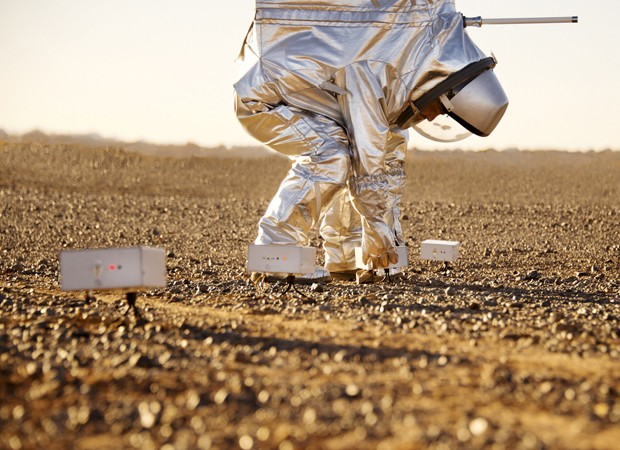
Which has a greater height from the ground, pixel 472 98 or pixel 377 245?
pixel 472 98

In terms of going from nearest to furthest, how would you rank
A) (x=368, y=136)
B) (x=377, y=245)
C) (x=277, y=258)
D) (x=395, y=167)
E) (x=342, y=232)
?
(x=277, y=258), (x=368, y=136), (x=377, y=245), (x=342, y=232), (x=395, y=167)

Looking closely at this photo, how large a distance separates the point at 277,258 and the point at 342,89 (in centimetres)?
184

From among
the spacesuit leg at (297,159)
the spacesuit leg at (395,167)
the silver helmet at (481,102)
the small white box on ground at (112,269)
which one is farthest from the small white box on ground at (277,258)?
the spacesuit leg at (395,167)

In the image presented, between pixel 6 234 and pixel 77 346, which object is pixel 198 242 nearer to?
pixel 6 234

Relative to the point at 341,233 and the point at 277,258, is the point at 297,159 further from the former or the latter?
the point at 341,233

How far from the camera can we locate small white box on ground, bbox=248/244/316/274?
768cm

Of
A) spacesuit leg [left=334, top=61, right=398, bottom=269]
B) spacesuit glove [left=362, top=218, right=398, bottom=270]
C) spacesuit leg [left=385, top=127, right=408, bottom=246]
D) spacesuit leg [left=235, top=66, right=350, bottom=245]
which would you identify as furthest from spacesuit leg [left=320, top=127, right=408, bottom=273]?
spacesuit leg [left=235, top=66, right=350, bottom=245]

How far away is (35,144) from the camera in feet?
102

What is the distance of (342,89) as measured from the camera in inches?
340

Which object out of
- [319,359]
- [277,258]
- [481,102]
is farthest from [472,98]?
[319,359]

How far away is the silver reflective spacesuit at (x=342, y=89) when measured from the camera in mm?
8492

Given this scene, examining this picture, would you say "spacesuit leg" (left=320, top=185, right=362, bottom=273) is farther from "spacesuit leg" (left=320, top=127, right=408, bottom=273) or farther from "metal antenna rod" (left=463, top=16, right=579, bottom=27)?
"metal antenna rod" (left=463, top=16, right=579, bottom=27)

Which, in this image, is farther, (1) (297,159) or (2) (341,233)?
(2) (341,233)

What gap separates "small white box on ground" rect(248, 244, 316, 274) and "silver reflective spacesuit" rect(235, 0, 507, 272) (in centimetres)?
58
